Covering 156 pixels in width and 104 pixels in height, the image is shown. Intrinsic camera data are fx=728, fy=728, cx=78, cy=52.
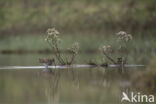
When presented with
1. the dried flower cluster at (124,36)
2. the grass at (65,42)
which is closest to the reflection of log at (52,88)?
the dried flower cluster at (124,36)

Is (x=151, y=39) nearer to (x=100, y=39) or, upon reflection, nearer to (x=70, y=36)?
(x=100, y=39)

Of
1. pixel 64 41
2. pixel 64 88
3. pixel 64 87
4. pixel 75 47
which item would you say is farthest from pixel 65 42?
pixel 64 88

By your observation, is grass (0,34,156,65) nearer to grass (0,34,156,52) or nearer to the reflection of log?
grass (0,34,156,52)

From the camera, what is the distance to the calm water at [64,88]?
1078 inches

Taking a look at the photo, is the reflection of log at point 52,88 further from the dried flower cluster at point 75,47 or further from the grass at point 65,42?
the grass at point 65,42

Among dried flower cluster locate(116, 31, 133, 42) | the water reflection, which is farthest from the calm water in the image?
dried flower cluster locate(116, 31, 133, 42)

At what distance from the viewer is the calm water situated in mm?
27391

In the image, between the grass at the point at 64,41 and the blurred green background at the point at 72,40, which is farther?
the grass at the point at 64,41

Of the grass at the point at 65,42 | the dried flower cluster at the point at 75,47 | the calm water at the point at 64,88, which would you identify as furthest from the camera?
the grass at the point at 65,42

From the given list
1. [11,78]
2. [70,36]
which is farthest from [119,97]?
[70,36]

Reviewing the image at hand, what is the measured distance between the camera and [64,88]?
31859mm

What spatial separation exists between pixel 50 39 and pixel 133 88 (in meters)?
14.7

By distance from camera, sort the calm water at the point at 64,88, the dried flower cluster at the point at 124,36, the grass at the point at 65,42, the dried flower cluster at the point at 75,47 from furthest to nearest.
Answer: the grass at the point at 65,42, the dried flower cluster at the point at 75,47, the dried flower cluster at the point at 124,36, the calm water at the point at 64,88

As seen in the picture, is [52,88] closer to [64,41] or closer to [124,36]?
[124,36]
